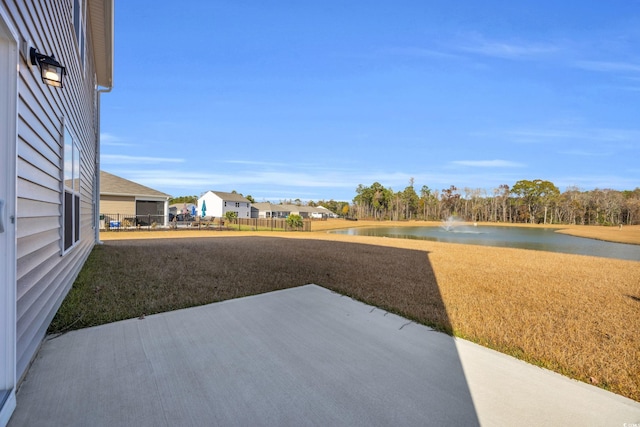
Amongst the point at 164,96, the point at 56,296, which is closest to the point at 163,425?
the point at 56,296

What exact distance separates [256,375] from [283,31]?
13307 mm

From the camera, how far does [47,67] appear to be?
2.45m

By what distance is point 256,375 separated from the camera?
81.9 inches

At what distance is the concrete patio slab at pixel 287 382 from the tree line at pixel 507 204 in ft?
209

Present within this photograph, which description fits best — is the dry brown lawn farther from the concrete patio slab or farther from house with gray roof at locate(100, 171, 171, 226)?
house with gray roof at locate(100, 171, 171, 226)

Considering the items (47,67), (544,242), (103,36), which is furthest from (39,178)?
(544,242)

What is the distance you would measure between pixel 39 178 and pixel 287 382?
274 cm

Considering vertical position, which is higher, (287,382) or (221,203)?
(221,203)

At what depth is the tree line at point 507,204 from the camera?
5191cm

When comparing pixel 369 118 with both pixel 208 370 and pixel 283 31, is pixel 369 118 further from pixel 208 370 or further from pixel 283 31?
pixel 208 370

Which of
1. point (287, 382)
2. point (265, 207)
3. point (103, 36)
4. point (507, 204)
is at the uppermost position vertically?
point (103, 36)

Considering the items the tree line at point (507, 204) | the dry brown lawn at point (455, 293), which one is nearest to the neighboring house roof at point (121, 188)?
the dry brown lawn at point (455, 293)

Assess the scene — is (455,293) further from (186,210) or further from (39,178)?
(186,210)

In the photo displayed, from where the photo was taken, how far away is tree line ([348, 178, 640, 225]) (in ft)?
170
